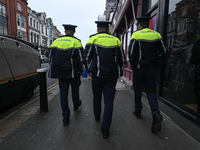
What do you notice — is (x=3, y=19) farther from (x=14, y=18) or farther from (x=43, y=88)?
(x=43, y=88)

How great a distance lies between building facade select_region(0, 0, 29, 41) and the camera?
85.8 feet

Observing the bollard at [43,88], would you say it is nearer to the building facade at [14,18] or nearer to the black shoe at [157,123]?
the black shoe at [157,123]

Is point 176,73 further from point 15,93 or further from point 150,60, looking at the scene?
point 15,93

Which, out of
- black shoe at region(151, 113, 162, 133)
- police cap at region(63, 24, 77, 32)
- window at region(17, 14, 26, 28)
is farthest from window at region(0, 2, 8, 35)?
black shoe at region(151, 113, 162, 133)

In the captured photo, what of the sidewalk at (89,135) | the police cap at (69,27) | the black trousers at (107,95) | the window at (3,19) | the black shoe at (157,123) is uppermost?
the window at (3,19)

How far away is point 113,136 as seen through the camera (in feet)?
7.55

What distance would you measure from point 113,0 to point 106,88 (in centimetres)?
1193

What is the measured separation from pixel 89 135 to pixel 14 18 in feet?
116

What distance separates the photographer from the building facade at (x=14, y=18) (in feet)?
85.8

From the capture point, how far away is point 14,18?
29.3 m

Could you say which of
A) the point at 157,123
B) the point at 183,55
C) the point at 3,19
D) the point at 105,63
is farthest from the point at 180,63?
the point at 3,19

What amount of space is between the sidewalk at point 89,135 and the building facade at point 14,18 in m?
26.1

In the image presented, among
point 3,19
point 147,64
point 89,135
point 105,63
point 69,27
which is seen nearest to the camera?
point 105,63

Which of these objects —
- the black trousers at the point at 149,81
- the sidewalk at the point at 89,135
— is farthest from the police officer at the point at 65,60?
the black trousers at the point at 149,81
